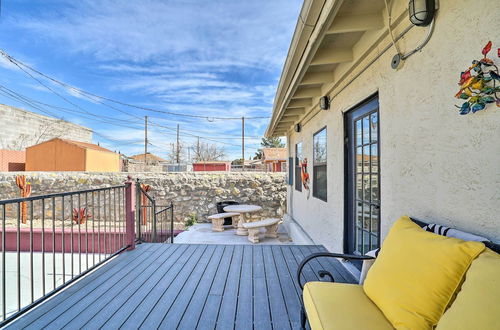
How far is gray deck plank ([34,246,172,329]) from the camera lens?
5.69ft

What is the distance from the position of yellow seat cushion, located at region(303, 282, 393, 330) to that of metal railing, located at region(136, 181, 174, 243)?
293 centimetres

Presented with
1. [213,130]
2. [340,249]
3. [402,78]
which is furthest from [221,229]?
[213,130]

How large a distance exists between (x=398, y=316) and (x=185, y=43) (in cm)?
1285

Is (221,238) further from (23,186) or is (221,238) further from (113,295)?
(23,186)

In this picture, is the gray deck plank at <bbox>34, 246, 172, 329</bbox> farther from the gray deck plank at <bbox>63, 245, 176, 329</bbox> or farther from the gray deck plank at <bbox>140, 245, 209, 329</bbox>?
the gray deck plank at <bbox>140, 245, 209, 329</bbox>

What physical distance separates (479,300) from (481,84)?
35.4 inches

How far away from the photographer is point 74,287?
2.28 metres

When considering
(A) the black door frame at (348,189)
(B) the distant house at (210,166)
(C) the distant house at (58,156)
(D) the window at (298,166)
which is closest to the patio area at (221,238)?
(D) the window at (298,166)

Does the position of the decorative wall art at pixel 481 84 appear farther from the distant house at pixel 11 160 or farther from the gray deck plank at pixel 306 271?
the distant house at pixel 11 160

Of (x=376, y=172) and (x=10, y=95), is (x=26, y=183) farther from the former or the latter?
(x=10, y=95)

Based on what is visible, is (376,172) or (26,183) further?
(26,183)

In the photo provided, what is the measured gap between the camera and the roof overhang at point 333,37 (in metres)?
1.69

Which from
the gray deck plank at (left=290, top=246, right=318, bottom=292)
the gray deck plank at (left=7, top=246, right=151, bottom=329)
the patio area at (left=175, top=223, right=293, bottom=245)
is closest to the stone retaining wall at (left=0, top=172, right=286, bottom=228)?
the patio area at (left=175, top=223, right=293, bottom=245)

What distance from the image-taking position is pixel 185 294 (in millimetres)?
2129
